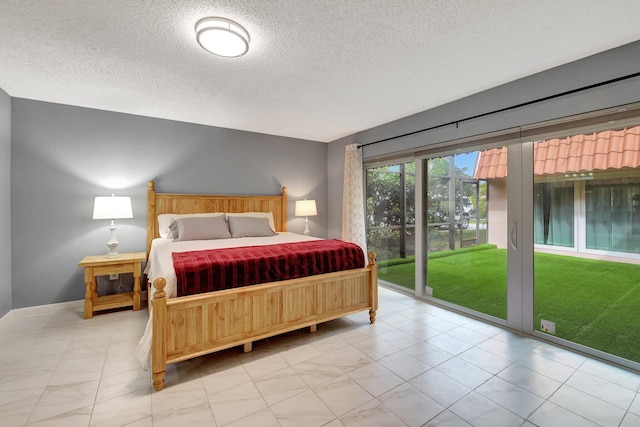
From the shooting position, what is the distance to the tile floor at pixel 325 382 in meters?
1.58

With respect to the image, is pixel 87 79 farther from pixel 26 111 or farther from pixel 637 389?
pixel 637 389

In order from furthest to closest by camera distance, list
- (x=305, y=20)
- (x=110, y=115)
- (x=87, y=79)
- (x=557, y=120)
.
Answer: (x=110, y=115), (x=87, y=79), (x=557, y=120), (x=305, y=20)

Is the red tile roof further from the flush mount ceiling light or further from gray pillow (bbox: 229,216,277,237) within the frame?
gray pillow (bbox: 229,216,277,237)

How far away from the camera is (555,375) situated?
1979 millimetres

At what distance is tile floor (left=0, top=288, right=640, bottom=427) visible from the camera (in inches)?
62.3

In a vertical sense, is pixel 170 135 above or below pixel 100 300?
above

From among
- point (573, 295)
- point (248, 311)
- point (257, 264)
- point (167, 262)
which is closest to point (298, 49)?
point (257, 264)

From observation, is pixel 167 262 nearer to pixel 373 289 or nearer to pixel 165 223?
pixel 165 223

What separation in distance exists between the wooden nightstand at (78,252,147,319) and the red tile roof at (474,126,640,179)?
4.15 metres

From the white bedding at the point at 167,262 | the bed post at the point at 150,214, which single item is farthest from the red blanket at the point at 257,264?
the bed post at the point at 150,214

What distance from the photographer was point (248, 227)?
372 centimetres

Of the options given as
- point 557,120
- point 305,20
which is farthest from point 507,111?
point 305,20

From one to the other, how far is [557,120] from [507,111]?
0.44 meters

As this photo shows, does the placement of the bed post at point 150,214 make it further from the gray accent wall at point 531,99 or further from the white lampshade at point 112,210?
the gray accent wall at point 531,99
